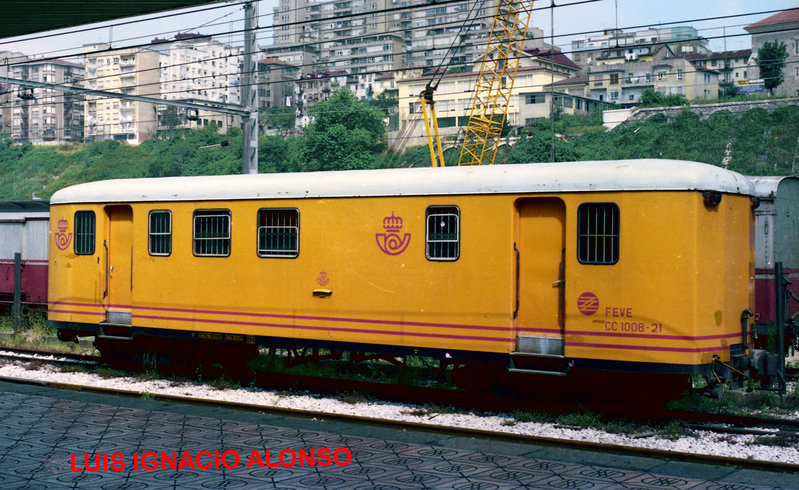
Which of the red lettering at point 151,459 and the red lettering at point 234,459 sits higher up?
the red lettering at point 151,459

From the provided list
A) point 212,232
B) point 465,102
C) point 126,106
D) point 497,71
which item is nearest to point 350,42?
point 126,106

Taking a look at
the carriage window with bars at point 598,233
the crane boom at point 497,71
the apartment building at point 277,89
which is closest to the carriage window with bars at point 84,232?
the carriage window with bars at point 598,233

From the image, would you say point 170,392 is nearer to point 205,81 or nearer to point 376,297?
point 376,297

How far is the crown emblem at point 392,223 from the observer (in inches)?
468

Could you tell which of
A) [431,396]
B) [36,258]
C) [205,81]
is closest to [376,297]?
[431,396]

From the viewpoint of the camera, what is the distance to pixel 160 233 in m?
14.1

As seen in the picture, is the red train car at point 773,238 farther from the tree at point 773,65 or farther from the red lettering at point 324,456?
the tree at point 773,65

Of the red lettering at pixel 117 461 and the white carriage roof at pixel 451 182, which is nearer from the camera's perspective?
→ the red lettering at pixel 117 461

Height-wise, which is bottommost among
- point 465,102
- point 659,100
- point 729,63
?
point 659,100

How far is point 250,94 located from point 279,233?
11.8m

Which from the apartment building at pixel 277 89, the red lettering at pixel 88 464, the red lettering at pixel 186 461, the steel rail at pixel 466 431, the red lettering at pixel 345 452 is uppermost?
the apartment building at pixel 277 89

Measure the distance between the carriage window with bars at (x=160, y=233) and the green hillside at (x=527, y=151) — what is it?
42437 millimetres

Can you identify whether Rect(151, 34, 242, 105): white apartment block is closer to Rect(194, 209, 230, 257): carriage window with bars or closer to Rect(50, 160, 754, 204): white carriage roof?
Rect(50, 160, 754, 204): white carriage roof

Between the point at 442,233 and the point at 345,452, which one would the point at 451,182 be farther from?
the point at 345,452
